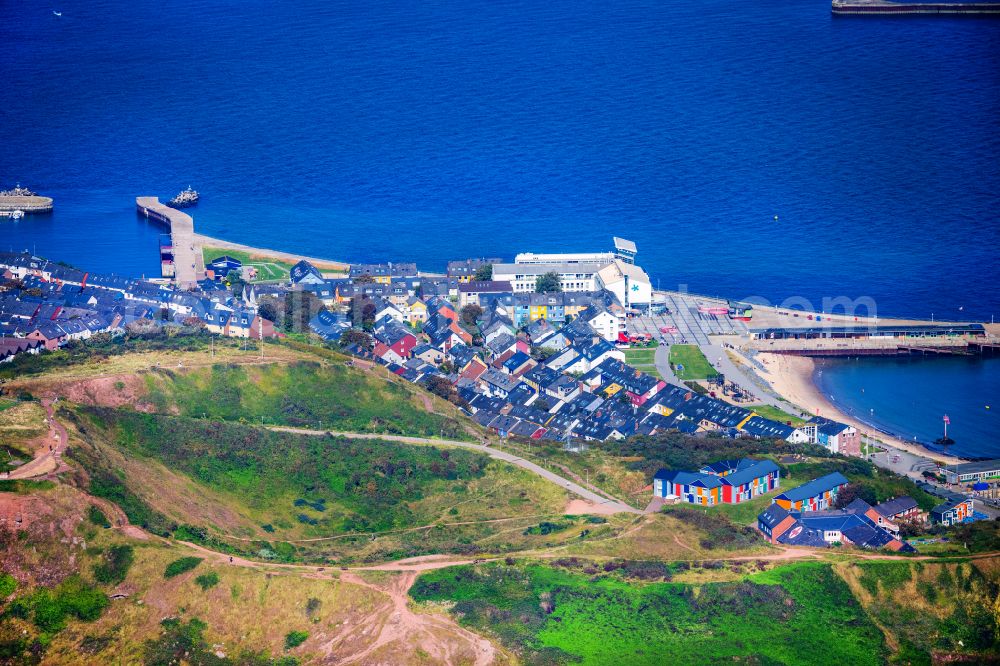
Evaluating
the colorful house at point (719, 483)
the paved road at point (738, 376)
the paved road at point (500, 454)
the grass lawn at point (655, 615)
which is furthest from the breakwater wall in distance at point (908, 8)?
the grass lawn at point (655, 615)

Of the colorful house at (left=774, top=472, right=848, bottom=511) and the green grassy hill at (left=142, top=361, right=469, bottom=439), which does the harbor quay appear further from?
the colorful house at (left=774, top=472, right=848, bottom=511)

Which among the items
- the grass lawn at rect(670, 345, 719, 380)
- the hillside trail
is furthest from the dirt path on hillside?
the grass lawn at rect(670, 345, 719, 380)

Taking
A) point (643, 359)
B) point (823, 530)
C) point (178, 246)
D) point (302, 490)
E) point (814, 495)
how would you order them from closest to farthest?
point (823, 530), point (302, 490), point (814, 495), point (643, 359), point (178, 246)

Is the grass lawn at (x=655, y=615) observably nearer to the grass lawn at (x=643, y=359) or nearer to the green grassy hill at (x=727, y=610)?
the green grassy hill at (x=727, y=610)

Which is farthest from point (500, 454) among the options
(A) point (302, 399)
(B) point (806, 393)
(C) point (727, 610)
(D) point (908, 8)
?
(D) point (908, 8)

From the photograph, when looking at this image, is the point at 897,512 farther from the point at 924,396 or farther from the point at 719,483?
the point at 924,396
